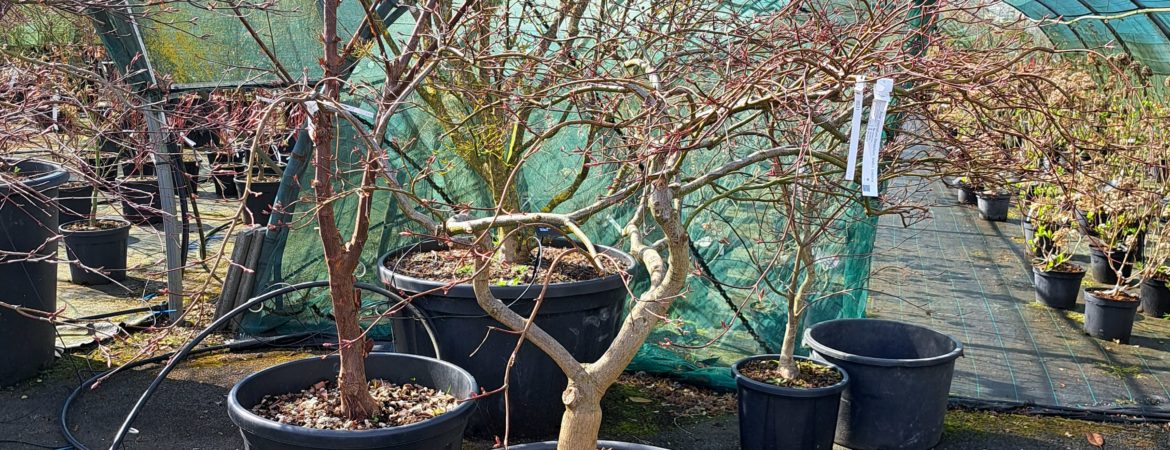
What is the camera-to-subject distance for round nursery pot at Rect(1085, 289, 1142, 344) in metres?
5.01

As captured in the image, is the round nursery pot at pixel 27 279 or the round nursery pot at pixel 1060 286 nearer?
the round nursery pot at pixel 27 279

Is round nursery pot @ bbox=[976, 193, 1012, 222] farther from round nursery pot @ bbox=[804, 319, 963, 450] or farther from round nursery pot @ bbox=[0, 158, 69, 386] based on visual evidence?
round nursery pot @ bbox=[0, 158, 69, 386]

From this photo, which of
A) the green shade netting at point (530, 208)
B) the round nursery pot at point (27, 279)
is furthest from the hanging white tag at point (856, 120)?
the round nursery pot at point (27, 279)

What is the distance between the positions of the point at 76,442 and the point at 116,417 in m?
0.38

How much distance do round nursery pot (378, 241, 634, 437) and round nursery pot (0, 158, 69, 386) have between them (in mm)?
1421

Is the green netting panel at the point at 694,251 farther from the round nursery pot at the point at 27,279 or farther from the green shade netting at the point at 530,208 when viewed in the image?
the round nursery pot at the point at 27,279

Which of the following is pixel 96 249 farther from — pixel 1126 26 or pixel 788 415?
pixel 1126 26

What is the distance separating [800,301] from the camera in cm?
359

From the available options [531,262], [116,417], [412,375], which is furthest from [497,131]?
[116,417]

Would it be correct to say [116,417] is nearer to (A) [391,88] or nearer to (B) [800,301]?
(A) [391,88]

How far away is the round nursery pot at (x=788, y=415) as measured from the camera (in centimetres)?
326

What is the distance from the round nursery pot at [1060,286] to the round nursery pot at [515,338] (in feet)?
11.3

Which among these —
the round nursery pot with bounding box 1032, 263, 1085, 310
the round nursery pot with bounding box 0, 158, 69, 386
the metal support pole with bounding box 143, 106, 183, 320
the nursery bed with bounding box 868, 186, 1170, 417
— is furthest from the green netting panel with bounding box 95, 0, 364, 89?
the round nursery pot with bounding box 1032, 263, 1085, 310

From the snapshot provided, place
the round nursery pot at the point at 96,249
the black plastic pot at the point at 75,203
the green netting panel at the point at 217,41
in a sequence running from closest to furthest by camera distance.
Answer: the green netting panel at the point at 217,41
the round nursery pot at the point at 96,249
the black plastic pot at the point at 75,203
